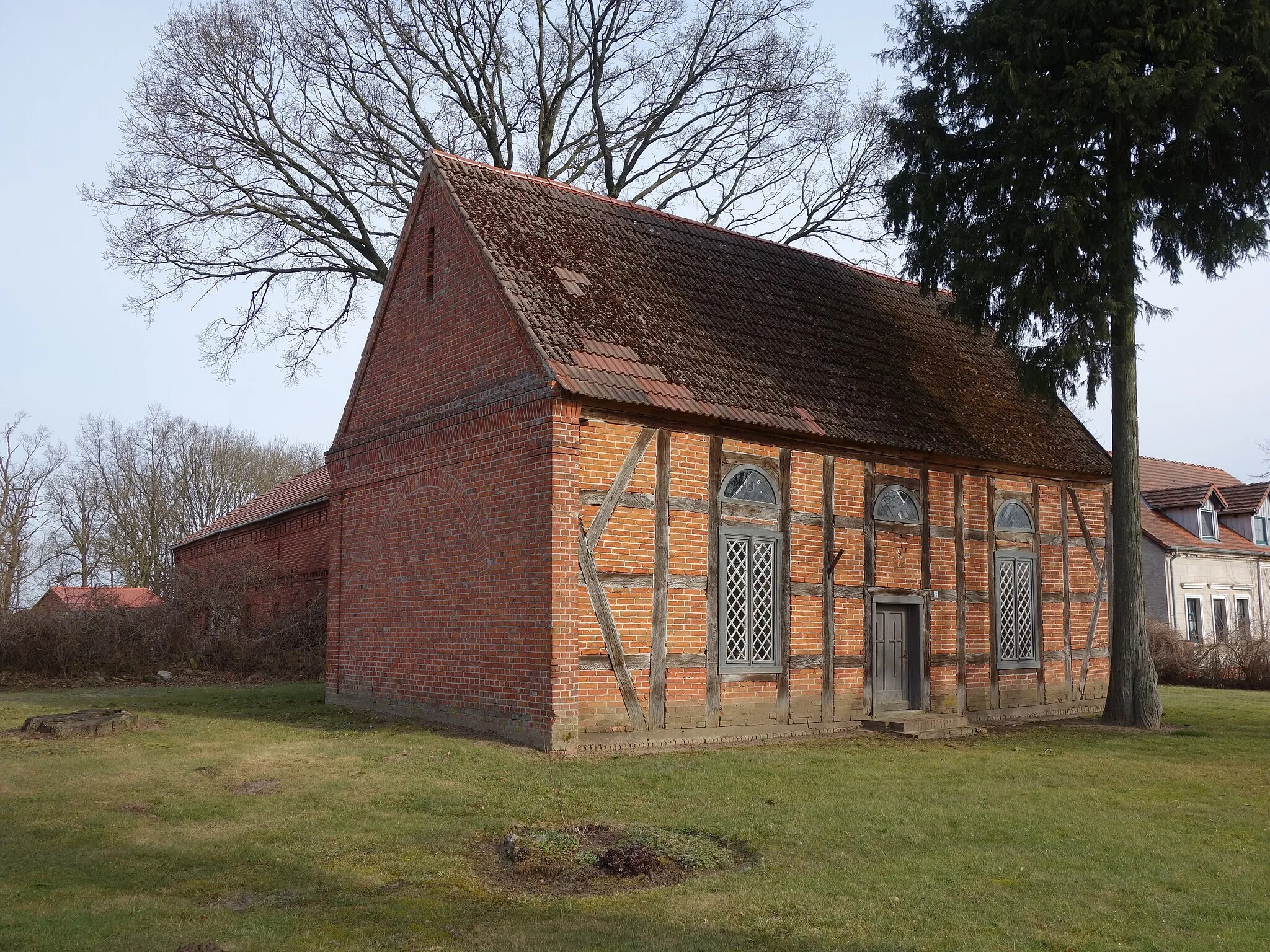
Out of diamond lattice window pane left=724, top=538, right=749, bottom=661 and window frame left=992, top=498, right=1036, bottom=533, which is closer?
diamond lattice window pane left=724, top=538, right=749, bottom=661

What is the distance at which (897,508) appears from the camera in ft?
51.9

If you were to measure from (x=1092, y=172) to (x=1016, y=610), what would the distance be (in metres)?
7.11

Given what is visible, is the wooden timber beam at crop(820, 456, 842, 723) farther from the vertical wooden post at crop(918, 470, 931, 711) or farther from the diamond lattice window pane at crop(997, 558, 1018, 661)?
the diamond lattice window pane at crop(997, 558, 1018, 661)

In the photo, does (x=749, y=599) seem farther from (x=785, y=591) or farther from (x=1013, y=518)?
(x=1013, y=518)

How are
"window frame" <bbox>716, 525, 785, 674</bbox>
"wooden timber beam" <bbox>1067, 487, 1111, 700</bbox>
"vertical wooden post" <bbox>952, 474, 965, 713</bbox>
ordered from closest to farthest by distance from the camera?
"window frame" <bbox>716, 525, 785, 674</bbox> → "vertical wooden post" <bbox>952, 474, 965, 713</bbox> → "wooden timber beam" <bbox>1067, 487, 1111, 700</bbox>

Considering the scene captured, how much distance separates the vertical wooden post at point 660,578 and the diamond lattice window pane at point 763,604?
1499 millimetres

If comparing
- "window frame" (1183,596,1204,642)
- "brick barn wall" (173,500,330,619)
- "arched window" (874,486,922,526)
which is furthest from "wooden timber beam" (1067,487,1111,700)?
"brick barn wall" (173,500,330,619)

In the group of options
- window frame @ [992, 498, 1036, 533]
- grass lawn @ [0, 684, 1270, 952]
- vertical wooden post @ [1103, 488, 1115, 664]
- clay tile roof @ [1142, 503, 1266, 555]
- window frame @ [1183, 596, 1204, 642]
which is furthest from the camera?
window frame @ [1183, 596, 1204, 642]

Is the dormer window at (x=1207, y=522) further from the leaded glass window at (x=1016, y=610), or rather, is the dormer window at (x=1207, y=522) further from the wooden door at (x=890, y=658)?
the wooden door at (x=890, y=658)

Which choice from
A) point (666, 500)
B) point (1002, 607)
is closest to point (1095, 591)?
point (1002, 607)

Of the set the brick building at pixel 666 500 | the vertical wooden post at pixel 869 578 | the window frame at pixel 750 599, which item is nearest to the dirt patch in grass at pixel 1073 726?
the brick building at pixel 666 500

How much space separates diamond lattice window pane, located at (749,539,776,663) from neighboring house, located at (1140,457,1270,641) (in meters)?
21.1

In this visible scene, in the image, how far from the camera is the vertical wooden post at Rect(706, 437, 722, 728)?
43.4 feet

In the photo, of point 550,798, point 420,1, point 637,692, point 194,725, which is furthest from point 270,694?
point 420,1
